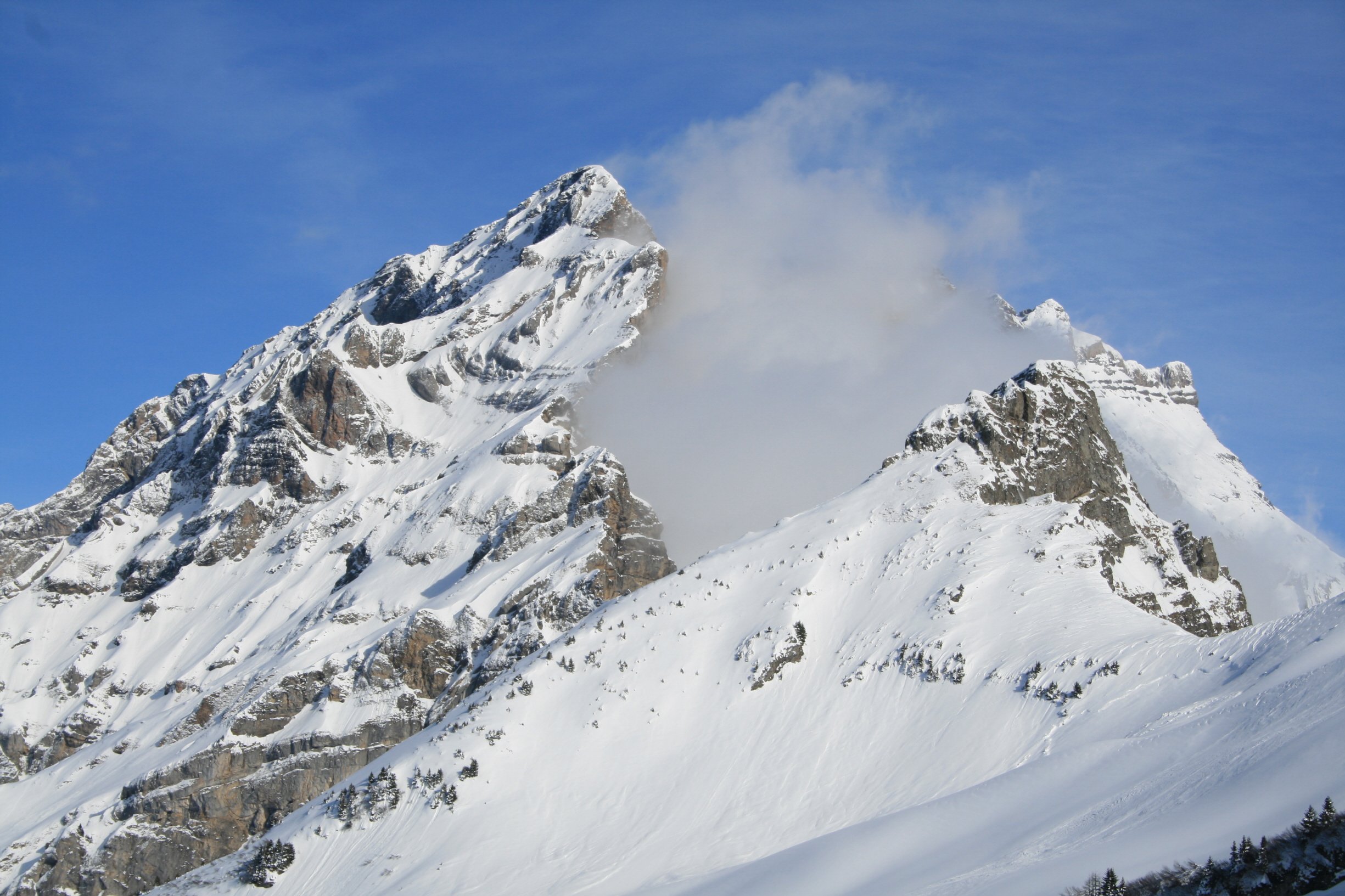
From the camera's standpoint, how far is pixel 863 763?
8075cm

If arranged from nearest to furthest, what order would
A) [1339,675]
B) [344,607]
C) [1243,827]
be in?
1. [1243,827]
2. [1339,675]
3. [344,607]

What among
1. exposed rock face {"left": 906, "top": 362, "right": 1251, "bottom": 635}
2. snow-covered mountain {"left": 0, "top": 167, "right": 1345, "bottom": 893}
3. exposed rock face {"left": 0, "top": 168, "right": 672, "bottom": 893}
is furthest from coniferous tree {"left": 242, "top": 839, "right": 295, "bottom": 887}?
exposed rock face {"left": 906, "top": 362, "right": 1251, "bottom": 635}

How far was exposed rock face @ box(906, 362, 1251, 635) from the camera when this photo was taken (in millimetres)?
102250

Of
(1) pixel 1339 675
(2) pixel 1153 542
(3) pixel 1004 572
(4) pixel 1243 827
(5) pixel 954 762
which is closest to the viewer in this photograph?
(4) pixel 1243 827

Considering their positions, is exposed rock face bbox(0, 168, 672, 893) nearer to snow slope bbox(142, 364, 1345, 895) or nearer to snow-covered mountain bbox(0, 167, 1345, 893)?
snow-covered mountain bbox(0, 167, 1345, 893)

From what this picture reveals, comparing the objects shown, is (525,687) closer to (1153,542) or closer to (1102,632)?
(1102,632)

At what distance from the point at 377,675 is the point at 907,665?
78.9 m

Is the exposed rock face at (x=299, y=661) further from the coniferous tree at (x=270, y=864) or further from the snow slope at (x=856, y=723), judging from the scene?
the coniferous tree at (x=270, y=864)

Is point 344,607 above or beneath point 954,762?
above

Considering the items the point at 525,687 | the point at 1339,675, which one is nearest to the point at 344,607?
the point at 525,687

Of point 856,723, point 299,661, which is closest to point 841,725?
point 856,723

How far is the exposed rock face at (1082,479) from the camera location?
335ft

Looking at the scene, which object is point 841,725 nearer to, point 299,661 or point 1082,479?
point 1082,479

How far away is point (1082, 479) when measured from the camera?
359ft
